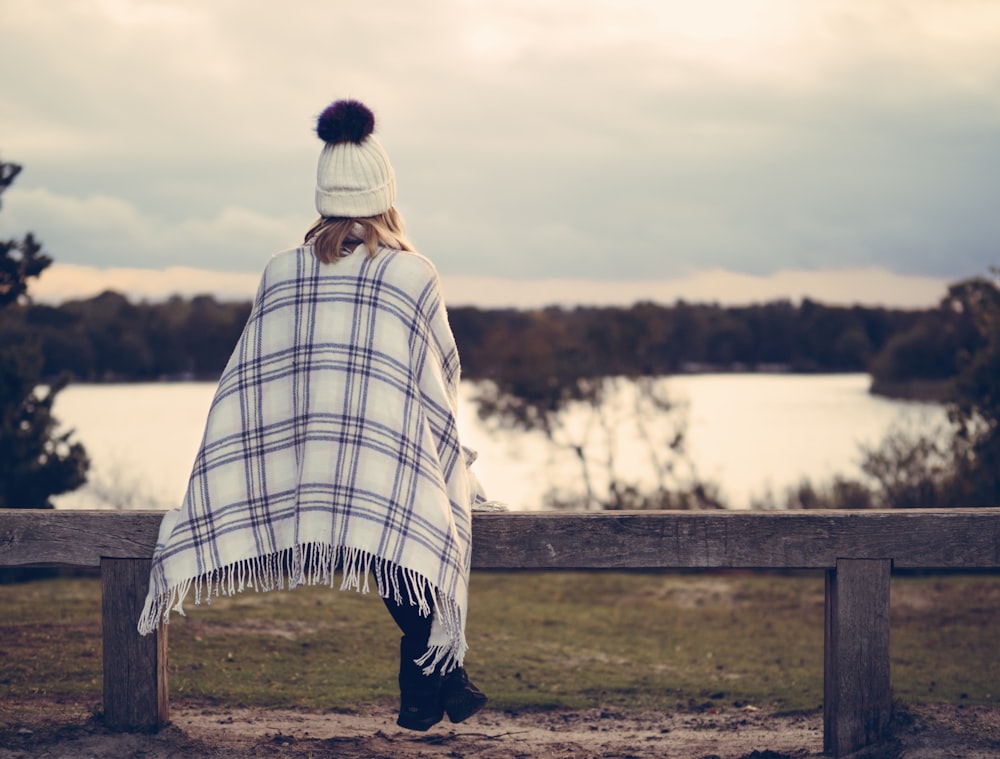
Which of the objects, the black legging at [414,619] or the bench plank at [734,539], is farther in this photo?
the bench plank at [734,539]

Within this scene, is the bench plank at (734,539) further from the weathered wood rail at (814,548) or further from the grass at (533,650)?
the grass at (533,650)

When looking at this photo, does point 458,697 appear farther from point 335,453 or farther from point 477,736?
point 335,453

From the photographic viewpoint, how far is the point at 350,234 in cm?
331

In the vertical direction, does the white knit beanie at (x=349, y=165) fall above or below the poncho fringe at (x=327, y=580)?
above

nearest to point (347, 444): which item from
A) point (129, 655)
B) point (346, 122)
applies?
point (346, 122)

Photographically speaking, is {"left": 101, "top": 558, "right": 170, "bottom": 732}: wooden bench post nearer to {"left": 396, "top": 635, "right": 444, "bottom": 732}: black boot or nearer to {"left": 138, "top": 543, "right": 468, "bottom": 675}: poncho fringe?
{"left": 138, "top": 543, "right": 468, "bottom": 675}: poncho fringe

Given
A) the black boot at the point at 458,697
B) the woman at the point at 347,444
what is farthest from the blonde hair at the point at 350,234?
the black boot at the point at 458,697

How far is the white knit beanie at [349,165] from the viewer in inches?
127

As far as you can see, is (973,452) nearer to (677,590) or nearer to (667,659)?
(677,590)

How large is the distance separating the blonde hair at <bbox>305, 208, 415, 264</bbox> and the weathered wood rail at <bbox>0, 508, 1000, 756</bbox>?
3.18ft

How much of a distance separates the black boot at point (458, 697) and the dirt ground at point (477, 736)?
15.3 inches

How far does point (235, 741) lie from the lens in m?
3.65

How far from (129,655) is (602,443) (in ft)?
73.5

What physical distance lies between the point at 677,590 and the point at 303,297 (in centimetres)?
840
